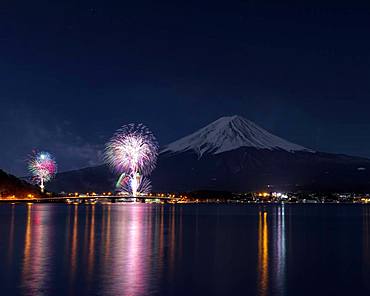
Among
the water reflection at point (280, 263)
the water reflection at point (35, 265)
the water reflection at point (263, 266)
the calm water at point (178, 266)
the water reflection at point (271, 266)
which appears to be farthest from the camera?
the water reflection at point (280, 263)

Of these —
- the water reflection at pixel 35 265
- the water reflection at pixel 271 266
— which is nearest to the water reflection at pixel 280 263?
the water reflection at pixel 271 266

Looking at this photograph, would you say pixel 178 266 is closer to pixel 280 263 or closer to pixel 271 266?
pixel 271 266

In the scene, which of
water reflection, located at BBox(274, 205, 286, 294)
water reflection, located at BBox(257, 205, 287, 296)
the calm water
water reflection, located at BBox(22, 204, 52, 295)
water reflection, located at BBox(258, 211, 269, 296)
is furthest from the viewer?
water reflection, located at BBox(274, 205, 286, 294)

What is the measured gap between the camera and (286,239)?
48.3 metres

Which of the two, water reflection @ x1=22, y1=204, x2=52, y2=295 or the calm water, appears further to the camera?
the calm water

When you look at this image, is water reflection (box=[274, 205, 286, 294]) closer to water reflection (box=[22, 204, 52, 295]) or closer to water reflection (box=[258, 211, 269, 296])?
water reflection (box=[258, 211, 269, 296])

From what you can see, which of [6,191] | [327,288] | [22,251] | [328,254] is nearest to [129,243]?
[22,251]

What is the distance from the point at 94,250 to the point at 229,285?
1413 cm

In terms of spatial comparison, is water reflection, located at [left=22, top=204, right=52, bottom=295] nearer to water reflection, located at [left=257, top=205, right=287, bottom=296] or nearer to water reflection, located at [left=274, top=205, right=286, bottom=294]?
water reflection, located at [left=257, top=205, right=287, bottom=296]

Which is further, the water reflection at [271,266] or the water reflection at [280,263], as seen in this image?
the water reflection at [280,263]

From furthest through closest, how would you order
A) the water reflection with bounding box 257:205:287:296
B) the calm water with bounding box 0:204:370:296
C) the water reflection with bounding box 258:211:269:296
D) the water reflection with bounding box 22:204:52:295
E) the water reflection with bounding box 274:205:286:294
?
the water reflection with bounding box 274:205:286:294, the water reflection with bounding box 257:205:287:296, the water reflection with bounding box 258:211:269:296, the calm water with bounding box 0:204:370:296, the water reflection with bounding box 22:204:52:295

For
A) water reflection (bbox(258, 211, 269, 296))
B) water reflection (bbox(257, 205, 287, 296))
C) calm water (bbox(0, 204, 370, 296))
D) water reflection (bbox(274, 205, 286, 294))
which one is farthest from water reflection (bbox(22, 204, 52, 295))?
water reflection (bbox(274, 205, 286, 294))

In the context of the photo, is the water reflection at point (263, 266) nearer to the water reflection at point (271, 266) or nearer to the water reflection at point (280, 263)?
→ the water reflection at point (271, 266)

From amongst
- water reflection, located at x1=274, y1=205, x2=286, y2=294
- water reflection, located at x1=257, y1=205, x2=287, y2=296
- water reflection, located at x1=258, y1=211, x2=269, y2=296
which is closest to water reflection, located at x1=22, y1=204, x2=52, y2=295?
water reflection, located at x1=258, y1=211, x2=269, y2=296
